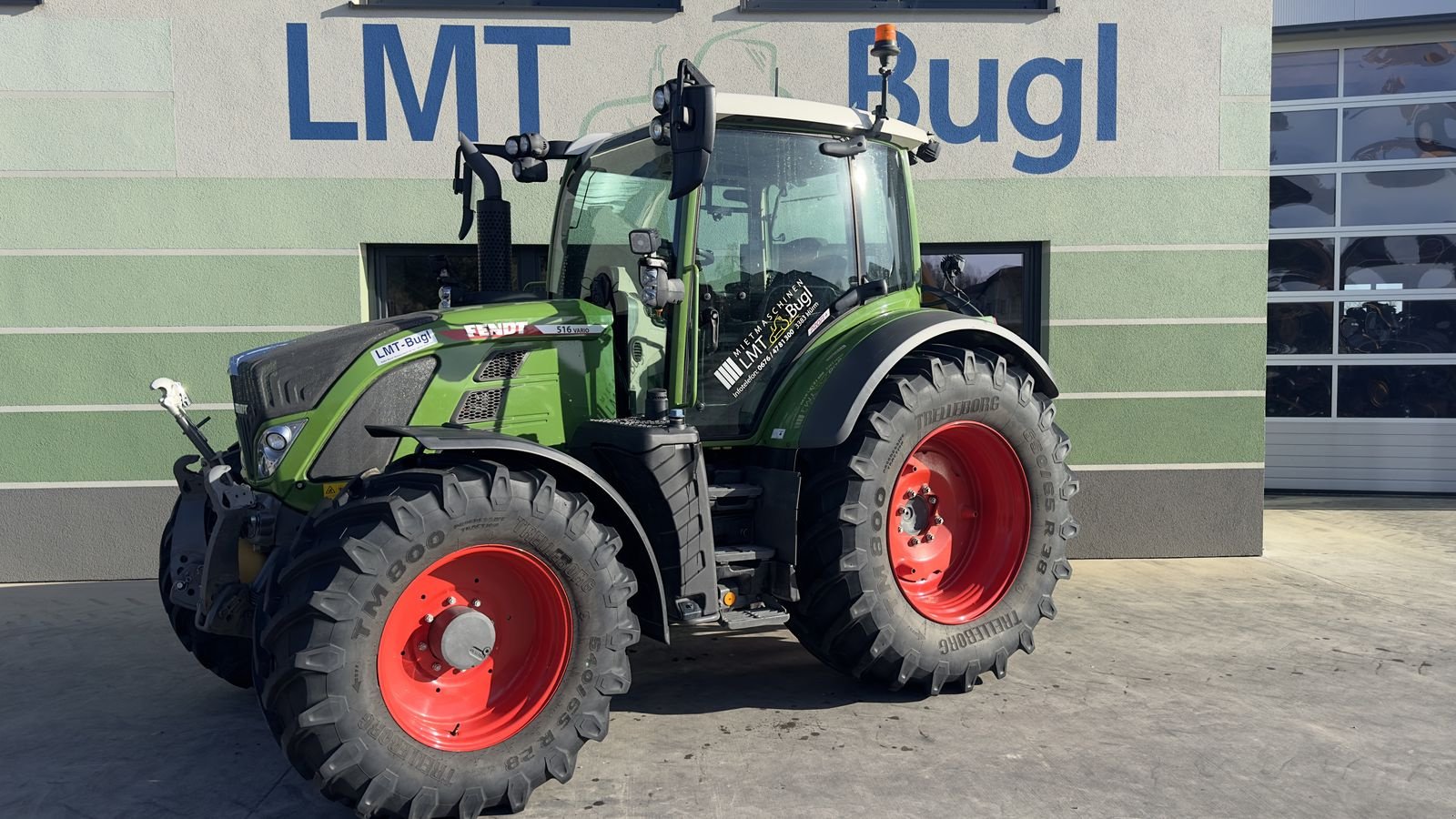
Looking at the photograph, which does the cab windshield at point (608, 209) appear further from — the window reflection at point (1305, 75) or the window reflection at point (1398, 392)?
the window reflection at point (1398, 392)

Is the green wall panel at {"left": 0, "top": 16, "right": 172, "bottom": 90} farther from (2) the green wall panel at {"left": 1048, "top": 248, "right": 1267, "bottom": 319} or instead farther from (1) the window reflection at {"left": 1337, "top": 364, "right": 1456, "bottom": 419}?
(1) the window reflection at {"left": 1337, "top": 364, "right": 1456, "bottom": 419}

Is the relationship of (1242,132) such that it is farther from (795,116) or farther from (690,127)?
(690,127)

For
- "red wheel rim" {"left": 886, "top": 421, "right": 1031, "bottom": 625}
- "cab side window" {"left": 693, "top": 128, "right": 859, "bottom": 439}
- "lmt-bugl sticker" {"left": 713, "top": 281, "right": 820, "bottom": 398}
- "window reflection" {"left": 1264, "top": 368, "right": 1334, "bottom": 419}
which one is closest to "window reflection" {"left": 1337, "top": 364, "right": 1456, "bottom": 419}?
"window reflection" {"left": 1264, "top": 368, "right": 1334, "bottom": 419}

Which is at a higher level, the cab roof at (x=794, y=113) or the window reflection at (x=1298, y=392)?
the cab roof at (x=794, y=113)

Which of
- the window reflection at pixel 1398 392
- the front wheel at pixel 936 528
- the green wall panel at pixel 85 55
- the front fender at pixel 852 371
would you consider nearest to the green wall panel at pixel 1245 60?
the front wheel at pixel 936 528

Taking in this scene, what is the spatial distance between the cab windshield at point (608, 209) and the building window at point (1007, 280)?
3.21 meters

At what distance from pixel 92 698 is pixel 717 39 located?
5.21m

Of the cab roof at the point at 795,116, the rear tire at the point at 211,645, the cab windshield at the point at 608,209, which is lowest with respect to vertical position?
the rear tire at the point at 211,645

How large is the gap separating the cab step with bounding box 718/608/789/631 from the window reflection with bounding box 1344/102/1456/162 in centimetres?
840

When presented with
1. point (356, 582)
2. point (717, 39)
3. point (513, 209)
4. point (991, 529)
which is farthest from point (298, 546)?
point (717, 39)

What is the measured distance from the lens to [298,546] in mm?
3354

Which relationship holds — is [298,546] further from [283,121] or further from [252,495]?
[283,121]

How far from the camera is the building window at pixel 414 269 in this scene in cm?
717

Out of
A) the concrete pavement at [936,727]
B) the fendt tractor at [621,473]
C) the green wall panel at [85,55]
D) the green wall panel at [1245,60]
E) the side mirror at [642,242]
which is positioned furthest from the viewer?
the green wall panel at [1245,60]
